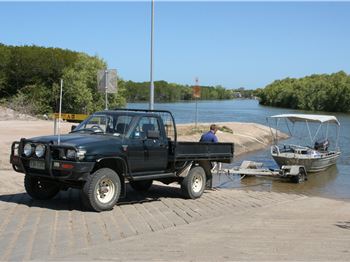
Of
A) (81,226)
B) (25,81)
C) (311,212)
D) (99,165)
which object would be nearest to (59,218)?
(81,226)

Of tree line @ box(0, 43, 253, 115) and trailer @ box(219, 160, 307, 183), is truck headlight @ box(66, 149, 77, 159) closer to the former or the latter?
trailer @ box(219, 160, 307, 183)

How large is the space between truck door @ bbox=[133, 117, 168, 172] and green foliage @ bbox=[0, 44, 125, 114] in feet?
144

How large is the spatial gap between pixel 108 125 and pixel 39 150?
164 centimetres

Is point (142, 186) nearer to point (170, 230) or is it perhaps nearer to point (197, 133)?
point (170, 230)

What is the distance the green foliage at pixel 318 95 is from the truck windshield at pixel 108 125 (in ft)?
364

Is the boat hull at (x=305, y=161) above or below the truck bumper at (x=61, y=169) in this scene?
below

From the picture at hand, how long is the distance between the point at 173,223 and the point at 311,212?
136 inches

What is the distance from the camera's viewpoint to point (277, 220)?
32.6ft

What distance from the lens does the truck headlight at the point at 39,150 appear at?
1000cm

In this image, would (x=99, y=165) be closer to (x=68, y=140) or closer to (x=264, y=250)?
(x=68, y=140)

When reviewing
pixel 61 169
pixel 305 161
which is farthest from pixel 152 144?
pixel 305 161

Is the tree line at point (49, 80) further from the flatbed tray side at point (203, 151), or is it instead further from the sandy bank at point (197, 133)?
the flatbed tray side at point (203, 151)

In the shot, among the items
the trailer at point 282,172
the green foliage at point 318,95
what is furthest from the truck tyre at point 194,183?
the green foliage at point 318,95

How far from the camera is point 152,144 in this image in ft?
36.9
